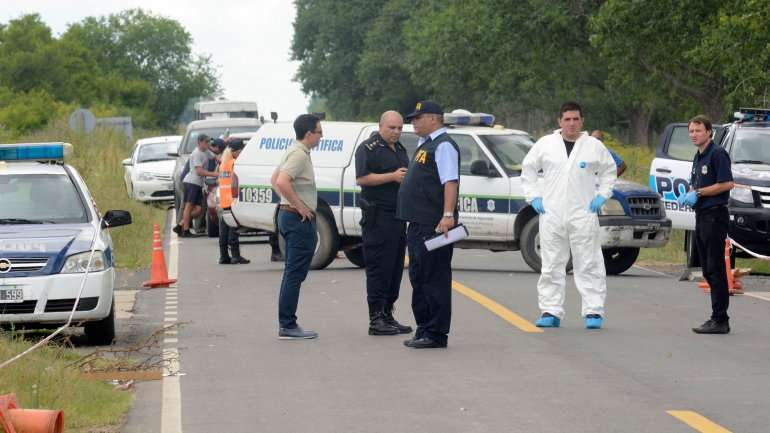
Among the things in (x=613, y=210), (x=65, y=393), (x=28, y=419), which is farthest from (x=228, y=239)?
(x=28, y=419)

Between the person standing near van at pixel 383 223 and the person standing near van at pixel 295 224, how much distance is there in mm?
573

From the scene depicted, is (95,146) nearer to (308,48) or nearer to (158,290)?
(158,290)

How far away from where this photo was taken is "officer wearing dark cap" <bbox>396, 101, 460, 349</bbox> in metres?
12.1

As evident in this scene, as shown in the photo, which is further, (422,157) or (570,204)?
(570,204)

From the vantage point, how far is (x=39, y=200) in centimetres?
1341

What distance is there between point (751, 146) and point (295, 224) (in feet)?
25.6

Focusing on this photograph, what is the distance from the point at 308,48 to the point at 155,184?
6957 centimetres

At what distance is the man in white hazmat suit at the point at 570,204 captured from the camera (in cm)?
1323

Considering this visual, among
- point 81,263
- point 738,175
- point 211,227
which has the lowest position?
point 211,227

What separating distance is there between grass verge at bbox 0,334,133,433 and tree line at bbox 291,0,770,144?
19.8 metres

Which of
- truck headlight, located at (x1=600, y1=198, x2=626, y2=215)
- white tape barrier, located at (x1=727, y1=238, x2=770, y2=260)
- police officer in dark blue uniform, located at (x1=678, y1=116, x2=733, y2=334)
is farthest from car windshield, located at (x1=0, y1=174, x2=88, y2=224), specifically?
white tape barrier, located at (x1=727, y1=238, x2=770, y2=260)

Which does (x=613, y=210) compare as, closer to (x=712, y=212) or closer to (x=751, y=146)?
(x=751, y=146)

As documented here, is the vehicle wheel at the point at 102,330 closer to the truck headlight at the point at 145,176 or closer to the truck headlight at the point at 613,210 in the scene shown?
the truck headlight at the point at 613,210

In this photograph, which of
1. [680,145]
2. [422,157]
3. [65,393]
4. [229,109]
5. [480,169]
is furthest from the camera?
[229,109]
